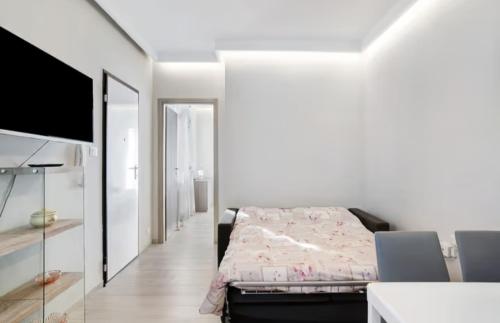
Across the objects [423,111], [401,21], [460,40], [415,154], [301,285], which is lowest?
[301,285]

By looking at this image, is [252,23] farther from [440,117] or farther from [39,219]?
[39,219]

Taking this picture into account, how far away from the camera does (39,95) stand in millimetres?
1813

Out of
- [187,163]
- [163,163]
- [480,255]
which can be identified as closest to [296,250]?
[480,255]

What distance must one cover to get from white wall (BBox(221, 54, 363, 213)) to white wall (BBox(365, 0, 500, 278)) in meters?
0.50

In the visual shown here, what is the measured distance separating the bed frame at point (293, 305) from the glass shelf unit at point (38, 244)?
1.19m

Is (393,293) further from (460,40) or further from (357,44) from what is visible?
(357,44)

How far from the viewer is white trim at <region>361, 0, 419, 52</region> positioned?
2.71 meters

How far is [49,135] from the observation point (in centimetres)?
190

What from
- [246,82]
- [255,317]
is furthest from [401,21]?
[255,317]

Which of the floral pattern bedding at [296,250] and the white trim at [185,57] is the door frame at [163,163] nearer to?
the white trim at [185,57]

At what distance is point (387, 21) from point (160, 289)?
11.8ft

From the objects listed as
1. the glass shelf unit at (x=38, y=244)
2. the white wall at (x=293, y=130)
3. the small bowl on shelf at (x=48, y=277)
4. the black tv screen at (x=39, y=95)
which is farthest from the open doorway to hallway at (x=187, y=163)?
the small bowl on shelf at (x=48, y=277)

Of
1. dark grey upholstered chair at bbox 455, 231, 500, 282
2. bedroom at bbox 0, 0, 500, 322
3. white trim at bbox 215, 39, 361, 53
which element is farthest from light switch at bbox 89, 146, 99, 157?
dark grey upholstered chair at bbox 455, 231, 500, 282

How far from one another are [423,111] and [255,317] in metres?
2.20
